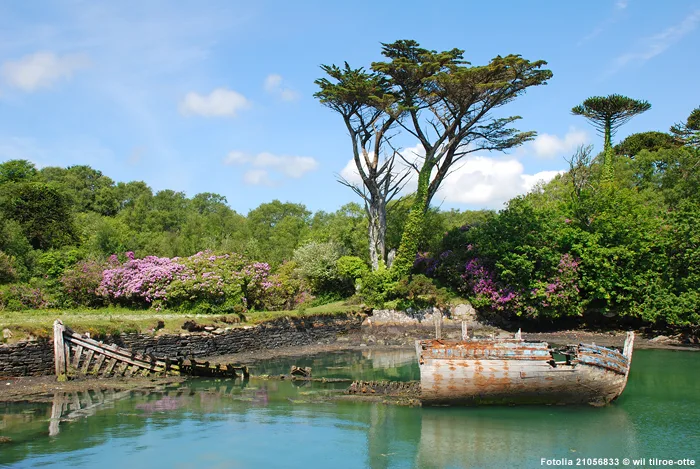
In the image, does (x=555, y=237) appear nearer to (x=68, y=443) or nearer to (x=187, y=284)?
(x=187, y=284)

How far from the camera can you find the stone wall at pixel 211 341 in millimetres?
16375

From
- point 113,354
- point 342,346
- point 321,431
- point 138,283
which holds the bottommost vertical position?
point 321,431

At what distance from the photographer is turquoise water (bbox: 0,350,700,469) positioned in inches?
432

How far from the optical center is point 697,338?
2408 cm

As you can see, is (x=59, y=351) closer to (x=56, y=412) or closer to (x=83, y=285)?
(x=56, y=412)

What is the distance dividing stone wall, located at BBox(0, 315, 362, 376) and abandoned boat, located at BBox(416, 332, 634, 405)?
9.87 metres

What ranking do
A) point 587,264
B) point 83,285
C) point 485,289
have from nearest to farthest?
point 83,285, point 587,264, point 485,289

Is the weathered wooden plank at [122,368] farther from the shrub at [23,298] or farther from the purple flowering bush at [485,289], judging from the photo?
the purple flowering bush at [485,289]

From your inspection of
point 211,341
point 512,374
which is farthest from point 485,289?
point 512,374

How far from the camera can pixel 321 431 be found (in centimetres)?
1270

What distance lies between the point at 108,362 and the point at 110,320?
2194mm

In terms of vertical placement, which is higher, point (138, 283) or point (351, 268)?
point (351, 268)

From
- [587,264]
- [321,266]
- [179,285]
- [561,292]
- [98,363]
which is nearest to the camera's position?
[98,363]

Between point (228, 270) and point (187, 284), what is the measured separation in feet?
6.28
